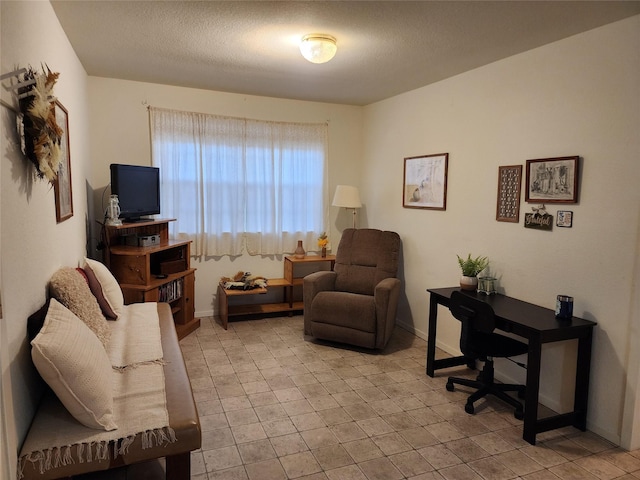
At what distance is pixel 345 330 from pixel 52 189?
8.37 ft

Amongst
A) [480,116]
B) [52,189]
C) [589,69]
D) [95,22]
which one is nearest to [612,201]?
[589,69]

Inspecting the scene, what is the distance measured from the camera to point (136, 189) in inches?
156

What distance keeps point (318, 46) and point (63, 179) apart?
184 centimetres

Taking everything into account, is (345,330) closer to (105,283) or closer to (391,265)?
(391,265)

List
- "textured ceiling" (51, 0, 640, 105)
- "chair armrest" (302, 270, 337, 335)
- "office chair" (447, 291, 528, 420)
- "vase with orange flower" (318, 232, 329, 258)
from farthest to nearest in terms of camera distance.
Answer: "vase with orange flower" (318, 232, 329, 258) → "chair armrest" (302, 270, 337, 335) → "office chair" (447, 291, 528, 420) → "textured ceiling" (51, 0, 640, 105)

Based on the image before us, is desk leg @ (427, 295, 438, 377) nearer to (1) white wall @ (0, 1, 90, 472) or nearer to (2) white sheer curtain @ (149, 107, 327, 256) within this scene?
(2) white sheer curtain @ (149, 107, 327, 256)

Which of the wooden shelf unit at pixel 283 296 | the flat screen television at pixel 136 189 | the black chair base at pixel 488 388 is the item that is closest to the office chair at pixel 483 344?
the black chair base at pixel 488 388

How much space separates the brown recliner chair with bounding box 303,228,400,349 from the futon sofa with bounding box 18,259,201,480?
6.23 feet

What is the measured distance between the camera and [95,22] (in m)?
2.74

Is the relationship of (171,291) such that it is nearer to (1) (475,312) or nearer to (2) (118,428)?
(2) (118,428)

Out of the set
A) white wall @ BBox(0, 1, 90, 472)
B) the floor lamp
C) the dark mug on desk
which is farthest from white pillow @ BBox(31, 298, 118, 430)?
the floor lamp

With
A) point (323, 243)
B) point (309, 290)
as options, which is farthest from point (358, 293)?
point (323, 243)

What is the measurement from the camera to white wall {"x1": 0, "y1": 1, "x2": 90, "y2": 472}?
1.54 metres

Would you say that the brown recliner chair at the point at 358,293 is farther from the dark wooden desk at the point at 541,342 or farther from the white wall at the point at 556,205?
the dark wooden desk at the point at 541,342
